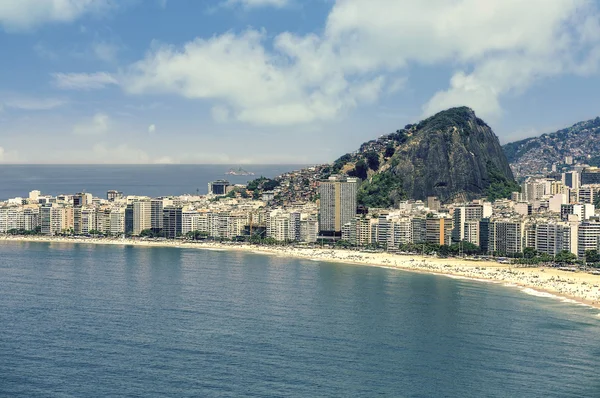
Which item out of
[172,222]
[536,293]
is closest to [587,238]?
[536,293]

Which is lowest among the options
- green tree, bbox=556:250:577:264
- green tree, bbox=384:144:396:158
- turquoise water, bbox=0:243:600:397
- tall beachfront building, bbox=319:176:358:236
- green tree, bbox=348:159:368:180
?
turquoise water, bbox=0:243:600:397

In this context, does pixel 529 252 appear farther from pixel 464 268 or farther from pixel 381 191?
pixel 381 191

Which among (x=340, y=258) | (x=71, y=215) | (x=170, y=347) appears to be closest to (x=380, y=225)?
(x=340, y=258)

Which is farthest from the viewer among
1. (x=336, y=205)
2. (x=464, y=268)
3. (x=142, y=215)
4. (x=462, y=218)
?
(x=142, y=215)

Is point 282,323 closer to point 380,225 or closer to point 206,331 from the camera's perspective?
point 206,331

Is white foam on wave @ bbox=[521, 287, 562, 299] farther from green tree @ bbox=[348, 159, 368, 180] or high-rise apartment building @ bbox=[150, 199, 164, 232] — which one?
green tree @ bbox=[348, 159, 368, 180]

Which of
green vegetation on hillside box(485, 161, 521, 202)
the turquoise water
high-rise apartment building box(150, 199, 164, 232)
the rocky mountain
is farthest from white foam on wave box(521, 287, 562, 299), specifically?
green vegetation on hillside box(485, 161, 521, 202)

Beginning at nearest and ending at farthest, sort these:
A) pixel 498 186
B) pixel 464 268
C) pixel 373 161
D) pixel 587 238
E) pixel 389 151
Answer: pixel 464 268 → pixel 587 238 → pixel 373 161 → pixel 498 186 → pixel 389 151
